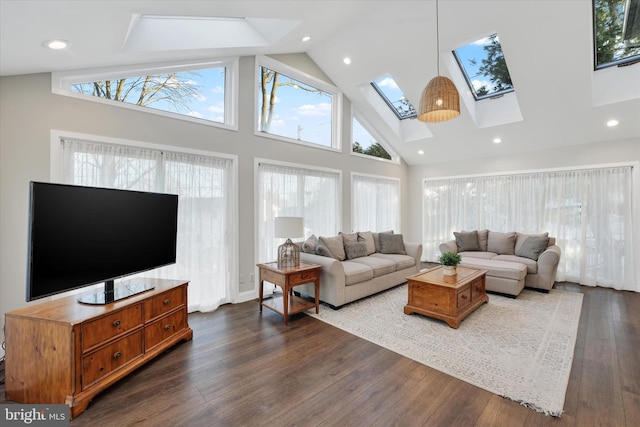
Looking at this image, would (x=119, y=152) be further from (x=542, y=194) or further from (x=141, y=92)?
(x=542, y=194)

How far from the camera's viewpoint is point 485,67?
4758mm

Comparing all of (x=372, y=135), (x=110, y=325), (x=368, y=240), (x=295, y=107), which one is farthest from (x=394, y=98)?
(x=110, y=325)

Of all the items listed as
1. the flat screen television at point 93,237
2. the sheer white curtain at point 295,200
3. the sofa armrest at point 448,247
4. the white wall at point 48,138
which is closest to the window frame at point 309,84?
the white wall at point 48,138

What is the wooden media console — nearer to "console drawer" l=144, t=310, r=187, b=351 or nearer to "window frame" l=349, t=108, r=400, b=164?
"console drawer" l=144, t=310, r=187, b=351

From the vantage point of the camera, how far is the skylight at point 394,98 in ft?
18.6

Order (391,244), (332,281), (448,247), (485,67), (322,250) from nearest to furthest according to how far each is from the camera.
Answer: (332,281), (322,250), (485,67), (391,244), (448,247)

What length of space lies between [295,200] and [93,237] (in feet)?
9.94

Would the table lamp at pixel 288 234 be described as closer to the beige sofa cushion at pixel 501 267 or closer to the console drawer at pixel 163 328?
the console drawer at pixel 163 328

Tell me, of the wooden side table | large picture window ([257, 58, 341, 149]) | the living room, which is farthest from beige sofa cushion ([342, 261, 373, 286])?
large picture window ([257, 58, 341, 149])

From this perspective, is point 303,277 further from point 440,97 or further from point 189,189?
point 440,97

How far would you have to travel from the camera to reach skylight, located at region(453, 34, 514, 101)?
14.5 ft

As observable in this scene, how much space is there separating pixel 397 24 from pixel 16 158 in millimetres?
4694

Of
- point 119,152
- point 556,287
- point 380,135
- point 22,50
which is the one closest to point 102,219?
point 119,152

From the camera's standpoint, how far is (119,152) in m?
3.22
